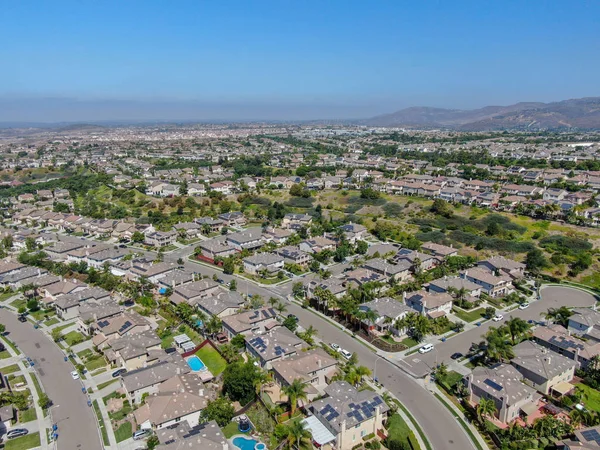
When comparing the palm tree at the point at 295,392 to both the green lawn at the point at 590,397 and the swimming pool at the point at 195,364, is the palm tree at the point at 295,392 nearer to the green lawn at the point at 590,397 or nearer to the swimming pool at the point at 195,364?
the swimming pool at the point at 195,364

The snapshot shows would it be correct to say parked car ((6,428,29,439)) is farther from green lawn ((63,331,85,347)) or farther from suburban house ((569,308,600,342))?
suburban house ((569,308,600,342))

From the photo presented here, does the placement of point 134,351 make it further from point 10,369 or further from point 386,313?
point 386,313

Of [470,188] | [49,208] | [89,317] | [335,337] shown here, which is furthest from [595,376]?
[49,208]

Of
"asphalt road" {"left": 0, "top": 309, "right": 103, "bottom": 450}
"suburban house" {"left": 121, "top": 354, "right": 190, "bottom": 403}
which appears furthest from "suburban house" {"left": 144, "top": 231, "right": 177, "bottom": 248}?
"suburban house" {"left": 121, "top": 354, "right": 190, "bottom": 403}

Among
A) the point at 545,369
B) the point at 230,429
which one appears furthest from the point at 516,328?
the point at 230,429

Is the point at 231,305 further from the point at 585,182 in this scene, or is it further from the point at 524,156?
the point at 524,156

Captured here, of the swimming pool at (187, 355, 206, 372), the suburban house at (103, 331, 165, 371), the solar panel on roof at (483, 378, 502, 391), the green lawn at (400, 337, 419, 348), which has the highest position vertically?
the solar panel on roof at (483, 378, 502, 391)
